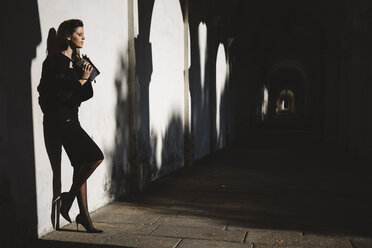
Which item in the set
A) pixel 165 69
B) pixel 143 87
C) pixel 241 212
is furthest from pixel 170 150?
pixel 241 212

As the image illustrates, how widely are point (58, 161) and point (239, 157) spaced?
6.95 meters

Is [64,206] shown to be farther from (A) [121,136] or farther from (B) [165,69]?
(B) [165,69]

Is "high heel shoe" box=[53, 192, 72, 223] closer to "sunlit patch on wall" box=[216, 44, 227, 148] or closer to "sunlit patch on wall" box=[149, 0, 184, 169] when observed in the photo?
"sunlit patch on wall" box=[149, 0, 184, 169]

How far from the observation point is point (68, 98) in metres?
3.41

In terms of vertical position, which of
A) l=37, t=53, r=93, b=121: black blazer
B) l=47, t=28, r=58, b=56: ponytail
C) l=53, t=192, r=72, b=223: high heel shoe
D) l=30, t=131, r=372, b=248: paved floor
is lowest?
l=30, t=131, r=372, b=248: paved floor

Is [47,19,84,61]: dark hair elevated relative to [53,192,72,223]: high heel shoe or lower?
elevated

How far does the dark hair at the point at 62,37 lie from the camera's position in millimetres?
3459

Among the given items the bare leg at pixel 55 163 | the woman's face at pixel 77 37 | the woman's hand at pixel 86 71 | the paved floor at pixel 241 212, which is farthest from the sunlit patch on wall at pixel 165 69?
the woman's hand at pixel 86 71

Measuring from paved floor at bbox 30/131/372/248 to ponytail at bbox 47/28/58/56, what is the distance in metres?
1.72

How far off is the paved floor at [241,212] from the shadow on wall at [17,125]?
325 millimetres

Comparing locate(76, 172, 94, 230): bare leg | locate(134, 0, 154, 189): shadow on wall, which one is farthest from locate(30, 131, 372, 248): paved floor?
locate(134, 0, 154, 189): shadow on wall

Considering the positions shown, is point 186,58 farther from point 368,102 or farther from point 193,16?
point 368,102

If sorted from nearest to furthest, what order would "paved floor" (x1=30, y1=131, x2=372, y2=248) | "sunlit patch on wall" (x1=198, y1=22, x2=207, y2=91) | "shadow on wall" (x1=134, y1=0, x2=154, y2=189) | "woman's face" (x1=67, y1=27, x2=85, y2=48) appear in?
"woman's face" (x1=67, y1=27, x2=85, y2=48)
"paved floor" (x1=30, y1=131, x2=372, y2=248)
"shadow on wall" (x1=134, y1=0, x2=154, y2=189)
"sunlit patch on wall" (x1=198, y1=22, x2=207, y2=91)

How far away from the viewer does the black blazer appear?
337 cm
